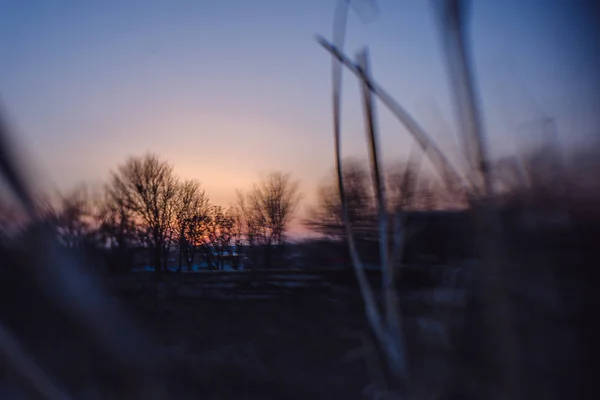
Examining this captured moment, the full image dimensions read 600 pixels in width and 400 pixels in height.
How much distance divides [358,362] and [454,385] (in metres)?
4.56

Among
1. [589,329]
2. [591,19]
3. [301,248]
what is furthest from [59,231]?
[301,248]

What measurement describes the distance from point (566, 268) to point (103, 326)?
1.78 meters

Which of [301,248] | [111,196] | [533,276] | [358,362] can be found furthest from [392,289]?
[358,362]

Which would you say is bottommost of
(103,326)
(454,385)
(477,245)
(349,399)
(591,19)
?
(349,399)

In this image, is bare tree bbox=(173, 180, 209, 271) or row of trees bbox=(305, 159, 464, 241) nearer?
row of trees bbox=(305, 159, 464, 241)

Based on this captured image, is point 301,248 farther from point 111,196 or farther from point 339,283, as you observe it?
point 339,283

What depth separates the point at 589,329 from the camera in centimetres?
277

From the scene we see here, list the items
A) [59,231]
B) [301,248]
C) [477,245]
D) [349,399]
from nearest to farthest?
[59,231], [477,245], [301,248], [349,399]

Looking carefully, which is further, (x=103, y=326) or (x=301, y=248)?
(x=301, y=248)

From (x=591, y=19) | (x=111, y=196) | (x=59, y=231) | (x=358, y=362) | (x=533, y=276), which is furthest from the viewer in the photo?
(x=358, y=362)

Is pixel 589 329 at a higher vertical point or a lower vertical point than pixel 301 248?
lower

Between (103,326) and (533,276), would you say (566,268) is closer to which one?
(533,276)

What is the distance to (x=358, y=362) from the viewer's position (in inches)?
264

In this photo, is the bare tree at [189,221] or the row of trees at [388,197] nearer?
the row of trees at [388,197]
